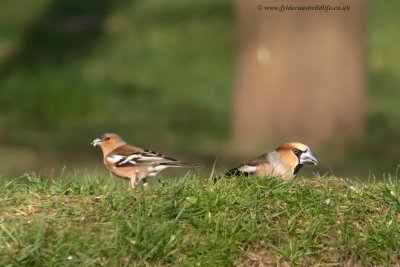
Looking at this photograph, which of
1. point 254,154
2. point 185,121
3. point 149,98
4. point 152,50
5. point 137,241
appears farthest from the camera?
point 152,50

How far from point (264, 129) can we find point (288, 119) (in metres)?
0.38

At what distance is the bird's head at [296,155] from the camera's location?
8.36m

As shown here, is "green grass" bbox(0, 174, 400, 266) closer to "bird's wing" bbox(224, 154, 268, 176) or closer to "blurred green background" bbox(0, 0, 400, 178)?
"bird's wing" bbox(224, 154, 268, 176)

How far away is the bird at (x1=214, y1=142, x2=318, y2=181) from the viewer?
814cm

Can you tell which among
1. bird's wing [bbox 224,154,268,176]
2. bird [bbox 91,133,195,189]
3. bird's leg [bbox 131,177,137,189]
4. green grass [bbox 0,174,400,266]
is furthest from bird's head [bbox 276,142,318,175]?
bird's leg [bbox 131,177,137,189]

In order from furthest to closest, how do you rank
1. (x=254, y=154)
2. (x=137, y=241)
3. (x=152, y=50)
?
(x=152, y=50) → (x=254, y=154) → (x=137, y=241)

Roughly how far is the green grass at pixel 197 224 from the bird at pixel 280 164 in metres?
0.36

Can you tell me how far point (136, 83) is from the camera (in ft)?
72.5

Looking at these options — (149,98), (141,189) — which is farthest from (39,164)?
(141,189)

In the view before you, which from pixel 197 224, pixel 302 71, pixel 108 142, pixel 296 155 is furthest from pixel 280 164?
pixel 302 71

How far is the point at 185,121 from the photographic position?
18.8m

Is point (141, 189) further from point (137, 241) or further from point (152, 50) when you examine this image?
point (152, 50)

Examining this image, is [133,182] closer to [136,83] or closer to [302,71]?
[302,71]

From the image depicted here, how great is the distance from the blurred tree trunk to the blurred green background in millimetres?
468
